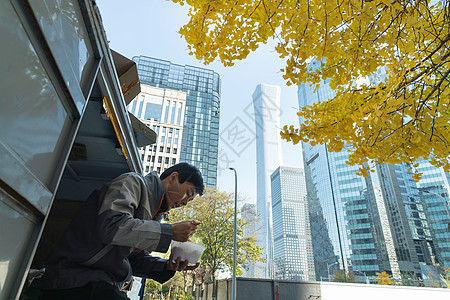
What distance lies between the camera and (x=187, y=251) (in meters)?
1.71

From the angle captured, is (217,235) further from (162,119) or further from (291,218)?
(291,218)

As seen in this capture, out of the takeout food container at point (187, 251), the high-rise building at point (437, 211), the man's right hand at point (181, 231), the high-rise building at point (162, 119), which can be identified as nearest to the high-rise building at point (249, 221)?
the takeout food container at point (187, 251)

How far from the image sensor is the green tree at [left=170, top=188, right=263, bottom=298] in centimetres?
1756

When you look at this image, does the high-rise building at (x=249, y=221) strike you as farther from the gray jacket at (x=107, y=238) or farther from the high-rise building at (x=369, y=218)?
the high-rise building at (x=369, y=218)

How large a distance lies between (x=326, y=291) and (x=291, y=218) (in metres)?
71.8

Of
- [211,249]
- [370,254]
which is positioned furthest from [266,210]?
[211,249]

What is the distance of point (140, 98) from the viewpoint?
5347 cm

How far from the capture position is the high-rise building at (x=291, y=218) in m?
75.5

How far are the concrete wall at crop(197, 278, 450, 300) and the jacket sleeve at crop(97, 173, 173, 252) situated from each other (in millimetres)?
10046

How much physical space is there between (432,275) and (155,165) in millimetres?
51247

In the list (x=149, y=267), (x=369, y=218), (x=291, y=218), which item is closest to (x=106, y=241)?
(x=149, y=267)

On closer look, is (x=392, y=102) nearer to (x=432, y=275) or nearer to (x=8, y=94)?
(x=8, y=94)

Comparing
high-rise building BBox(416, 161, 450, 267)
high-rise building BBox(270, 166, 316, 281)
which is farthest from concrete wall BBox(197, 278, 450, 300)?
high-rise building BBox(270, 166, 316, 281)

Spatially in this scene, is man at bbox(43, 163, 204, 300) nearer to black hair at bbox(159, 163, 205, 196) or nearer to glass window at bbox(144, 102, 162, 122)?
black hair at bbox(159, 163, 205, 196)
